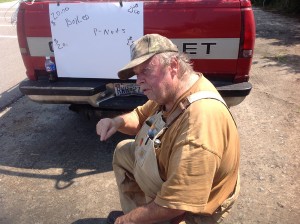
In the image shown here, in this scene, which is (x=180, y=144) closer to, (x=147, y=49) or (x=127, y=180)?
(x=147, y=49)

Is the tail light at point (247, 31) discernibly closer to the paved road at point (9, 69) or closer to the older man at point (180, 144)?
the older man at point (180, 144)

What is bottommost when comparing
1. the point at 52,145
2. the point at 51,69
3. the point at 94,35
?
the point at 52,145

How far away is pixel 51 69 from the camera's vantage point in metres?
3.43

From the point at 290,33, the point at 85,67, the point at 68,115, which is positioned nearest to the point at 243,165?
the point at 85,67

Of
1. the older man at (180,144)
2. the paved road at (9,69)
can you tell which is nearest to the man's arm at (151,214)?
the older man at (180,144)

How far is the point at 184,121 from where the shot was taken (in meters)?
1.64

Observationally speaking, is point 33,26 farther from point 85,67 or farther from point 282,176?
point 282,176

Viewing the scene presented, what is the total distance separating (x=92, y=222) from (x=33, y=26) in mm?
2002

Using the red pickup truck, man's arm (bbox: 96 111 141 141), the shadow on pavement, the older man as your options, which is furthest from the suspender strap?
the shadow on pavement

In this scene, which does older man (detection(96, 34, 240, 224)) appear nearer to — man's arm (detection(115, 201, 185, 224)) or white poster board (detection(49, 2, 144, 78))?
man's arm (detection(115, 201, 185, 224))

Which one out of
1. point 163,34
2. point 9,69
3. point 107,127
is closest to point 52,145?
point 107,127

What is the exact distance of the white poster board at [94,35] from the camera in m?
3.21

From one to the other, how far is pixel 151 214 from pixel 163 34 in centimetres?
197

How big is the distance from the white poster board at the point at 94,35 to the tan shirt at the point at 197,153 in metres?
1.71
